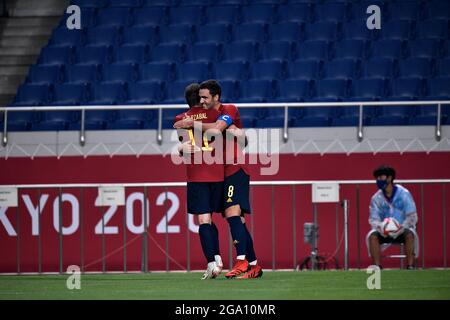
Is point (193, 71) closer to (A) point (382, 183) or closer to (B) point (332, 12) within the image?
(B) point (332, 12)

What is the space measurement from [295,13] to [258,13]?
2.06ft

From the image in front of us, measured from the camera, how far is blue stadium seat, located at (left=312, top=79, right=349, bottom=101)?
59.3 ft

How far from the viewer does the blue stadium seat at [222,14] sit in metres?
19.7

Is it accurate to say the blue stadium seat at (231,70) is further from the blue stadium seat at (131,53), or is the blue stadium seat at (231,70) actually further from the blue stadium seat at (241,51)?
the blue stadium seat at (131,53)

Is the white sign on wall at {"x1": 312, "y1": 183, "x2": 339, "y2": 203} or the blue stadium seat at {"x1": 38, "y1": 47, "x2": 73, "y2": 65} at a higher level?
the blue stadium seat at {"x1": 38, "y1": 47, "x2": 73, "y2": 65}

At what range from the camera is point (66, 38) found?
19.8 metres

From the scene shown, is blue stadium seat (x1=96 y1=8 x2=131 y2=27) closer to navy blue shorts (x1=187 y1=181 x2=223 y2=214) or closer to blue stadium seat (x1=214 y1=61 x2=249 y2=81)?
blue stadium seat (x1=214 y1=61 x2=249 y2=81)

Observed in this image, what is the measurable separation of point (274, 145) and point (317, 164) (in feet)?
2.20

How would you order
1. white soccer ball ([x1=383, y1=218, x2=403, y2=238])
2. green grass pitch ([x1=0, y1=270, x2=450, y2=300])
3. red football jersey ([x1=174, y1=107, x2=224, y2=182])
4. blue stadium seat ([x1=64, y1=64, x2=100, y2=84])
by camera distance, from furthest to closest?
blue stadium seat ([x1=64, y1=64, x2=100, y2=84]) → white soccer ball ([x1=383, y1=218, x2=403, y2=238]) → red football jersey ([x1=174, y1=107, x2=224, y2=182]) → green grass pitch ([x1=0, y1=270, x2=450, y2=300])

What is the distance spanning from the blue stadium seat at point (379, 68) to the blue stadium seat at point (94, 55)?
13.8ft

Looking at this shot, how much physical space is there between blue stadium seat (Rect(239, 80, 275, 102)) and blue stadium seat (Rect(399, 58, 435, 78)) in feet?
6.80

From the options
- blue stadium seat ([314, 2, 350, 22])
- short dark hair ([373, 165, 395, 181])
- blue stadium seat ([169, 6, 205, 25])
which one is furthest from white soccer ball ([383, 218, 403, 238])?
blue stadium seat ([169, 6, 205, 25])

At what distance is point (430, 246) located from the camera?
618 inches
